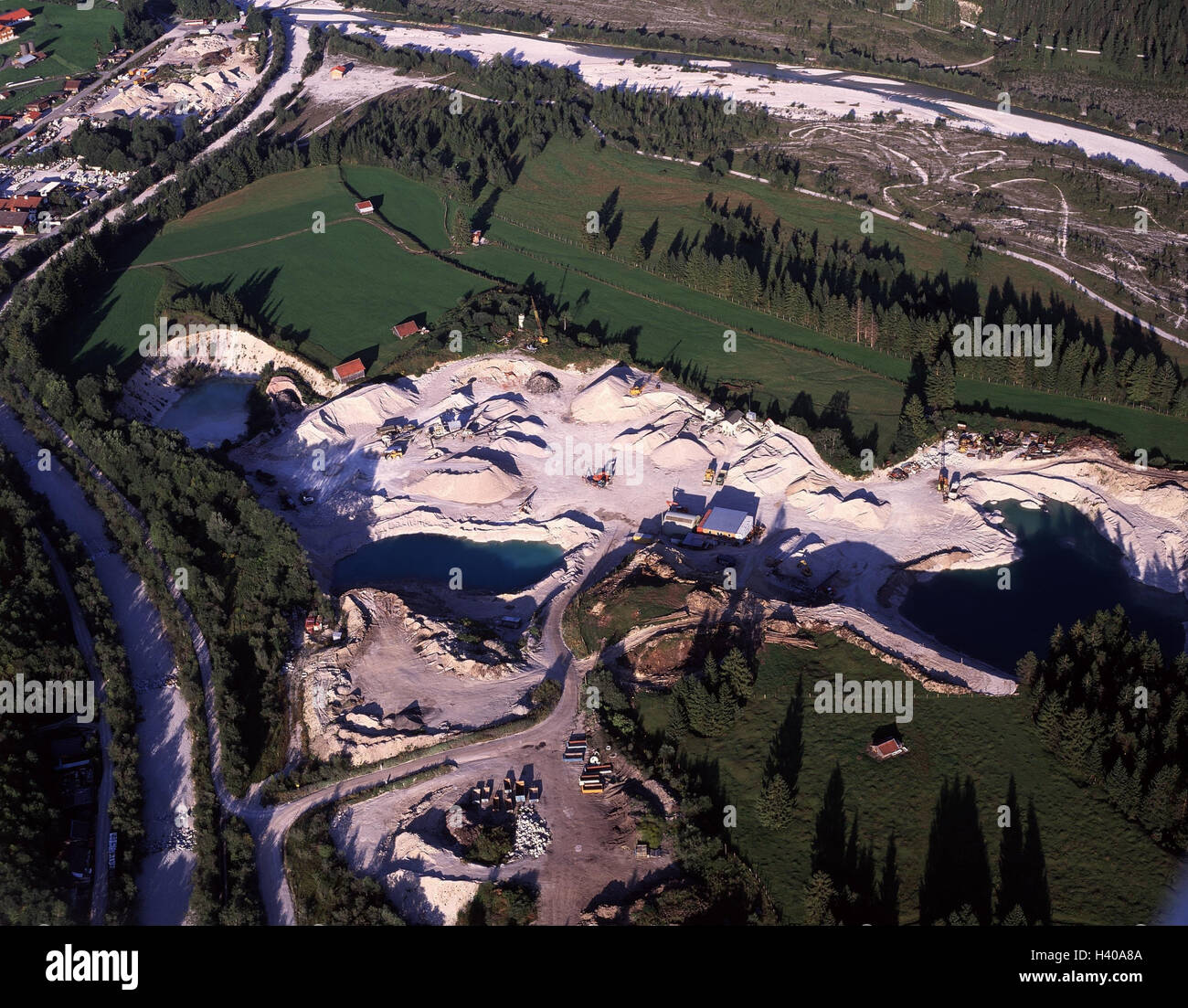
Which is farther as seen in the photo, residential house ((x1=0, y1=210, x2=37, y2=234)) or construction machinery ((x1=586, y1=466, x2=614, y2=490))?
residential house ((x1=0, y1=210, x2=37, y2=234))

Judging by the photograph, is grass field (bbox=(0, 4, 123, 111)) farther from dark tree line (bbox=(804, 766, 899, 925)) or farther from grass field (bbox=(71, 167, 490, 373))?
dark tree line (bbox=(804, 766, 899, 925))

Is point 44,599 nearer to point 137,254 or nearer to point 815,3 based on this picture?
point 137,254

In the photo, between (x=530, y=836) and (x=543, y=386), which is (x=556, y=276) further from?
(x=530, y=836)

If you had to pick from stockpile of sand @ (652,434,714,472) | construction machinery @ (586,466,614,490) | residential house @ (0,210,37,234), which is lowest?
construction machinery @ (586,466,614,490)

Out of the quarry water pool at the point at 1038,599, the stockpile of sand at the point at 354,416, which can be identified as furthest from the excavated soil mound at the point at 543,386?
the quarry water pool at the point at 1038,599

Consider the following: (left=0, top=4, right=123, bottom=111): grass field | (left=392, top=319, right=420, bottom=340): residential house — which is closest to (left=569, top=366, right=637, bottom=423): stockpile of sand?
(left=392, top=319, right=420, bottom=340): residential house

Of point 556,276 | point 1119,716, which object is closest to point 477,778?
point 1119,716

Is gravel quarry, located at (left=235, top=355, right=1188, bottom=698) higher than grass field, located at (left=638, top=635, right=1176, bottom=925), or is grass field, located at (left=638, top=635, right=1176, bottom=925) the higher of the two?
gravel quarry, located at (left=235, top=355, right=1188, bottom=698)
